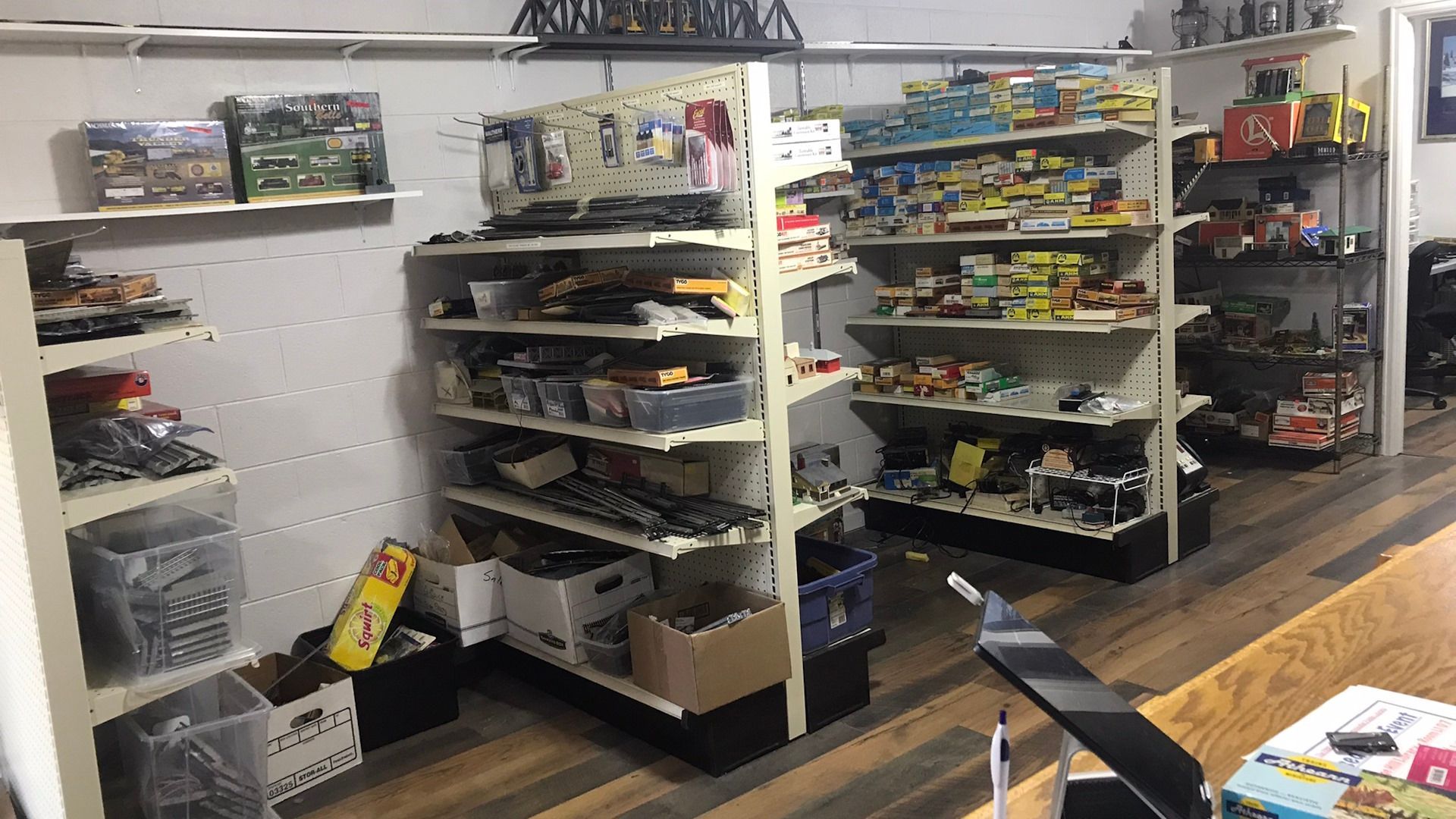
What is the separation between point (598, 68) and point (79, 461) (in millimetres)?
2536

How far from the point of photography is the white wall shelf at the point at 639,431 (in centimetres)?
308

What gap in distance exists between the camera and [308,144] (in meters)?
3.55

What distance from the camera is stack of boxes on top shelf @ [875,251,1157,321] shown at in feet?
14.4

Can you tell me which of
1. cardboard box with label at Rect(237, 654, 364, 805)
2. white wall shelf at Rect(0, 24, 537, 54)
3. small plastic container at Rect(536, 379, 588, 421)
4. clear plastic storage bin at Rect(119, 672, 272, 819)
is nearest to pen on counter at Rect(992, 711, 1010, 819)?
clear plastic storage bin at Rect(119, 672, 272, 819)

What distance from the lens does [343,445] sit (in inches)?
152

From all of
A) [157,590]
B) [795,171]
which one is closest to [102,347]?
[157,590]

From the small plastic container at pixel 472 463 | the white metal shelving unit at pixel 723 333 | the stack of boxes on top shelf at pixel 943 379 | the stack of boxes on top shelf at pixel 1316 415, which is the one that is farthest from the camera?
the stack of boxes on top shelf at pixel 1316 415

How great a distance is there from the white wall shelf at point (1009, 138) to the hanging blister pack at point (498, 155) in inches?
69.8

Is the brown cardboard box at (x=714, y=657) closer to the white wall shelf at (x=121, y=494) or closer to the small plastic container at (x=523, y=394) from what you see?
the small plastic container at (x=523, y=394)

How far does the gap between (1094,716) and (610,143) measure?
2758 mm

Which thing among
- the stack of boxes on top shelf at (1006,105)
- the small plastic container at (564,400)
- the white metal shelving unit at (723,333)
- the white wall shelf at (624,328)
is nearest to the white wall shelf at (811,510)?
the white metal shelving unit at (723,333)

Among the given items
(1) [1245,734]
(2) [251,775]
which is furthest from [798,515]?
(1) [1245,734]

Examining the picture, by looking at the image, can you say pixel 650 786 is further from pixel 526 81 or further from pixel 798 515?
pixel 526 81

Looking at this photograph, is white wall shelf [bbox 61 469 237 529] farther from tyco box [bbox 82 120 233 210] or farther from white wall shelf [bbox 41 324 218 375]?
tyco box [bbox 82 120 233 210]
